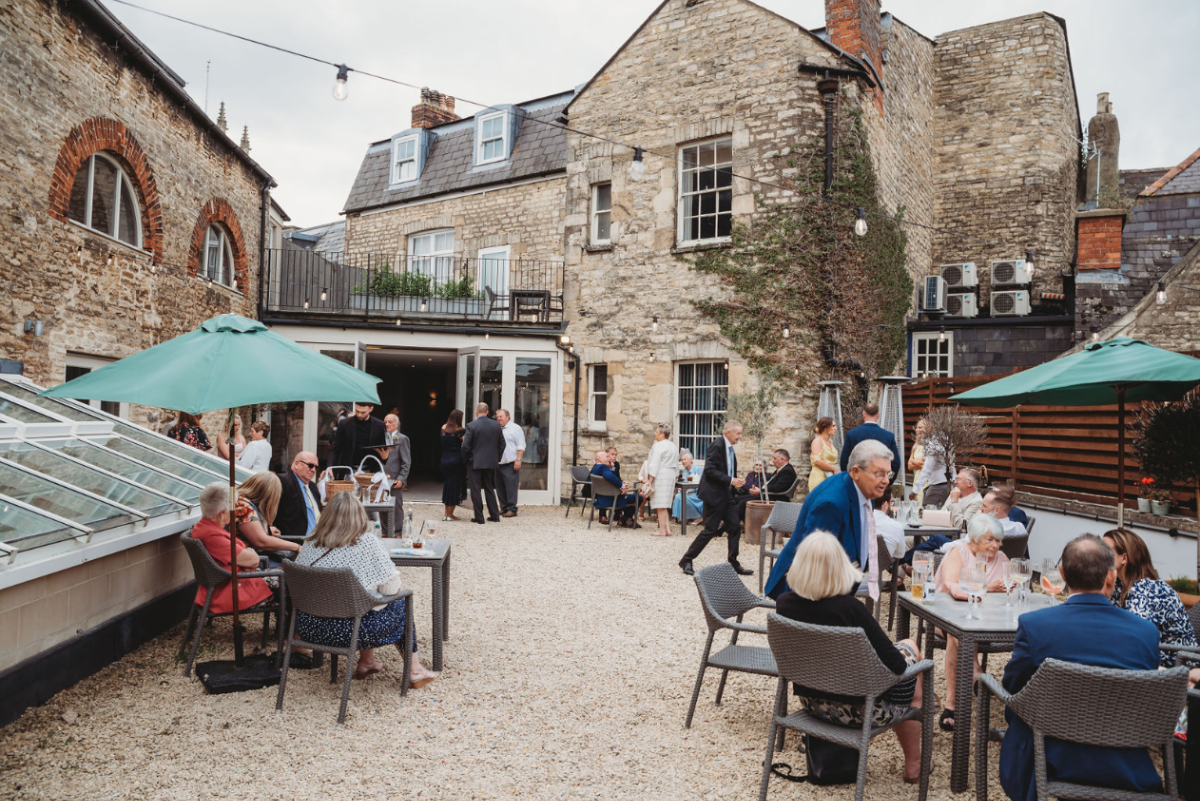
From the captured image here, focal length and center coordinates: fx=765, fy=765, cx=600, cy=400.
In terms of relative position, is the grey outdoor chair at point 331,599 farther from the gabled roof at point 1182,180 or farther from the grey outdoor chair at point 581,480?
the gabled roof at point 1182,180

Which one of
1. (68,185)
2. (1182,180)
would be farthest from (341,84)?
(1182,180)

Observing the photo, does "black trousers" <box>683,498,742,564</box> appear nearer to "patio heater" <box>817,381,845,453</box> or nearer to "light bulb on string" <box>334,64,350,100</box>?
"patio heater" <box>817,381,845,453</box>

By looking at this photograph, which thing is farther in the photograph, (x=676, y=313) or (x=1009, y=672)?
(x=676, y=313)

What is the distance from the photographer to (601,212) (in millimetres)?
12852

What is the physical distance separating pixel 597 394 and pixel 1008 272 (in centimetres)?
800

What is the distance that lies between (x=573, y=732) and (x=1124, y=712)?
2.40 metres

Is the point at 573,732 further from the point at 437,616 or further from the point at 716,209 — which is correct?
the point at 716,209

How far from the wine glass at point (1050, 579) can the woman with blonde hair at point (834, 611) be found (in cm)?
103

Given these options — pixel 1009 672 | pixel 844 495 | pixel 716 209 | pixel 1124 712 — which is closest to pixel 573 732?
pixel 844 495

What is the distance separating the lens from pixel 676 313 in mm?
11859

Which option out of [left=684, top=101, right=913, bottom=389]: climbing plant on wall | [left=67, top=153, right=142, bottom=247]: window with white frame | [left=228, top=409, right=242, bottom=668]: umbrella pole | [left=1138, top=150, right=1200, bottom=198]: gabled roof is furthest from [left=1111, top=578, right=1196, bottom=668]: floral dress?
[left=1138, top=150, right=1200, bottom=198]: gabled roof

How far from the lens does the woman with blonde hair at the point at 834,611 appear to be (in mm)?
3094

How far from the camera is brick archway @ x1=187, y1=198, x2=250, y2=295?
10836 millimetres

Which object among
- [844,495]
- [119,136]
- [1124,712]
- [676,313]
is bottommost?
[1124,712]
